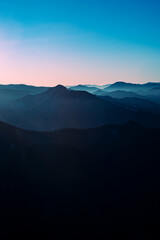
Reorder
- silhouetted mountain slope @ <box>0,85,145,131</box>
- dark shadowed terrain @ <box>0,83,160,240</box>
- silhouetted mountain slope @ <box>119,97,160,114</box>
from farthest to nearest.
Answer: silhouetted mountain slope @ <box>119,97,160,114</box>, silhouetted mountain slope @ <box>0,85,145,131</box>, dark shadowed terrain @ <box>0,83,160,240</box>

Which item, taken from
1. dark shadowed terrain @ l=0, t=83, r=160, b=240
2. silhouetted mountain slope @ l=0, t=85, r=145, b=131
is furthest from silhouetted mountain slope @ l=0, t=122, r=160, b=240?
silhouetted mountain slope @ l=0, t=85, r=145, b=131

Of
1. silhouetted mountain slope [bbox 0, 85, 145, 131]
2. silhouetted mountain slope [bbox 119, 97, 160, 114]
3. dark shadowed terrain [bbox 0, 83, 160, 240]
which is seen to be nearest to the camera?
dark shadowed terrain [bbox 0, 83, 160, 240]

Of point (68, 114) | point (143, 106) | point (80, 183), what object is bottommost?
point (80, 183)

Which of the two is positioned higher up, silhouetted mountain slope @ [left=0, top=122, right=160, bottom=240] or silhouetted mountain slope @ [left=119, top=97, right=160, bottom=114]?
silhouetted mountain slope @ [left=119, top=97, right=160, bottom=114]

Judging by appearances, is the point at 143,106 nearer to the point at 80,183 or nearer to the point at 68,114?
the point at 68,114

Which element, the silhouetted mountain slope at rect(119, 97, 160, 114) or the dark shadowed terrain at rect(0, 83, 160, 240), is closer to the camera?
the dark shadowed terrain at rect(0, 83, 160, 240)

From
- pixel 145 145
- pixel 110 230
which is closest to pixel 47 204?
pixel 110 230

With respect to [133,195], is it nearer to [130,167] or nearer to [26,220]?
[130,167]

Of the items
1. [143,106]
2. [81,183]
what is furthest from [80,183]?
[143,106]

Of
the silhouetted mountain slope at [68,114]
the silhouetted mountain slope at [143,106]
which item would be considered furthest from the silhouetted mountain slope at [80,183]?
the silhouetted mountain slope at [143,106]

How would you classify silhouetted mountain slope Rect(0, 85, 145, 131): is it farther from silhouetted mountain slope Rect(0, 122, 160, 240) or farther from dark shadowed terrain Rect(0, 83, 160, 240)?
silhouetted mountain slope Rect(0, 122, 160, 240)
